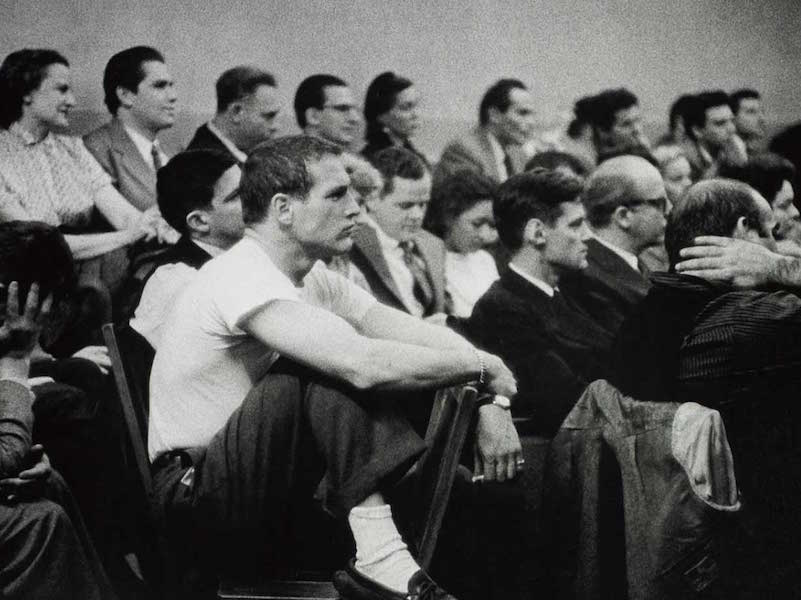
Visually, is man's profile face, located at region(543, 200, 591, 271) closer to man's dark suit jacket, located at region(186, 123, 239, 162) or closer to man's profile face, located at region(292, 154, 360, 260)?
man's profile face, located at region(292, 154, 360, 260)

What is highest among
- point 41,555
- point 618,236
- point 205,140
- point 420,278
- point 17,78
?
point 17,78

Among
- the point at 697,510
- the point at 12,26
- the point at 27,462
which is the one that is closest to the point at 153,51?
the point at 12,26

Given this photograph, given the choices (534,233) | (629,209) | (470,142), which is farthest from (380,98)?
(534,233)

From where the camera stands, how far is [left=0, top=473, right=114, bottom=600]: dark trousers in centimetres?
233

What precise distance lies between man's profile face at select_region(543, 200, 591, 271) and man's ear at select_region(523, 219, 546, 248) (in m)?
0.01

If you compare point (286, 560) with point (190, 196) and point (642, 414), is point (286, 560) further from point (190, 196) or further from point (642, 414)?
point (190, 196)

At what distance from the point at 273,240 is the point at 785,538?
128 centimetres

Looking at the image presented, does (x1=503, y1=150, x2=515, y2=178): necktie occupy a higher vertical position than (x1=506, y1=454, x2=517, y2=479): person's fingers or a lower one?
higher

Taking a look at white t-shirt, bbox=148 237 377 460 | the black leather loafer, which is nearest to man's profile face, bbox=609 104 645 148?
white t-shirt, bbox=148 237 377 460

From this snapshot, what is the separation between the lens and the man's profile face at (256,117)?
403 centimetres

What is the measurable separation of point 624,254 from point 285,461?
5.78 ft

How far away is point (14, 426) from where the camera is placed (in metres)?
2.39

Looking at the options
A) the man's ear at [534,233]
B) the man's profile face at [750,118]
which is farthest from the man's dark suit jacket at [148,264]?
the man's profile face at [750,118]

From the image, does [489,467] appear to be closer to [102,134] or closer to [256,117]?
[102,134]
